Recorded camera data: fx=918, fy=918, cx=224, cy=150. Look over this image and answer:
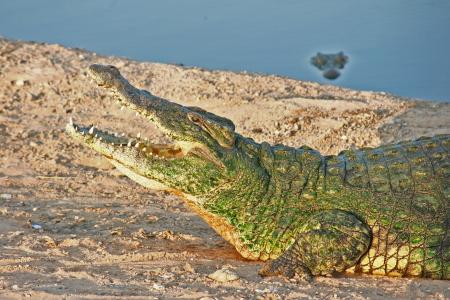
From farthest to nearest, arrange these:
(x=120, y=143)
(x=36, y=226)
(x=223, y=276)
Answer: (x=36, y=226) → (x=120, y=143) → (x=223, y=276)

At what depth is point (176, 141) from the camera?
6.34m

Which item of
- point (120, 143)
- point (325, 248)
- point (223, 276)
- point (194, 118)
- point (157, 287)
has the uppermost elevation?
point (194, 118)

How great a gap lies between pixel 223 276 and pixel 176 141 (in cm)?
119

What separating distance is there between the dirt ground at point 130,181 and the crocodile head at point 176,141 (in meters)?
0.53

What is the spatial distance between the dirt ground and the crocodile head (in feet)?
1.74

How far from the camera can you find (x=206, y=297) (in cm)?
512

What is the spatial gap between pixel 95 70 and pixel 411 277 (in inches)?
98.8

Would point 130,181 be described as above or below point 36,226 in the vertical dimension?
above

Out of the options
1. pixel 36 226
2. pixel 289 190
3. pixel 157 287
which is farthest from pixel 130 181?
pixel 157 287

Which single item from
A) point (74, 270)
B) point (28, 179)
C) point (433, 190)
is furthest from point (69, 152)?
point (433, 190)

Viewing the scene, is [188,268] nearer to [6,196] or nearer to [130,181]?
[6,196]

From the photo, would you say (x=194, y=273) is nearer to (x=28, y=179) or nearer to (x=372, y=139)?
(x=28, y=179)

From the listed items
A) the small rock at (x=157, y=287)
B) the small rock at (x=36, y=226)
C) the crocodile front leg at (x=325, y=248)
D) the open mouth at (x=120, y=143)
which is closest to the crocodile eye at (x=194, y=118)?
the open mouth at (x=120, y=143)

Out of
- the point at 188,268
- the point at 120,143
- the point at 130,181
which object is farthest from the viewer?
the point at 130,181
